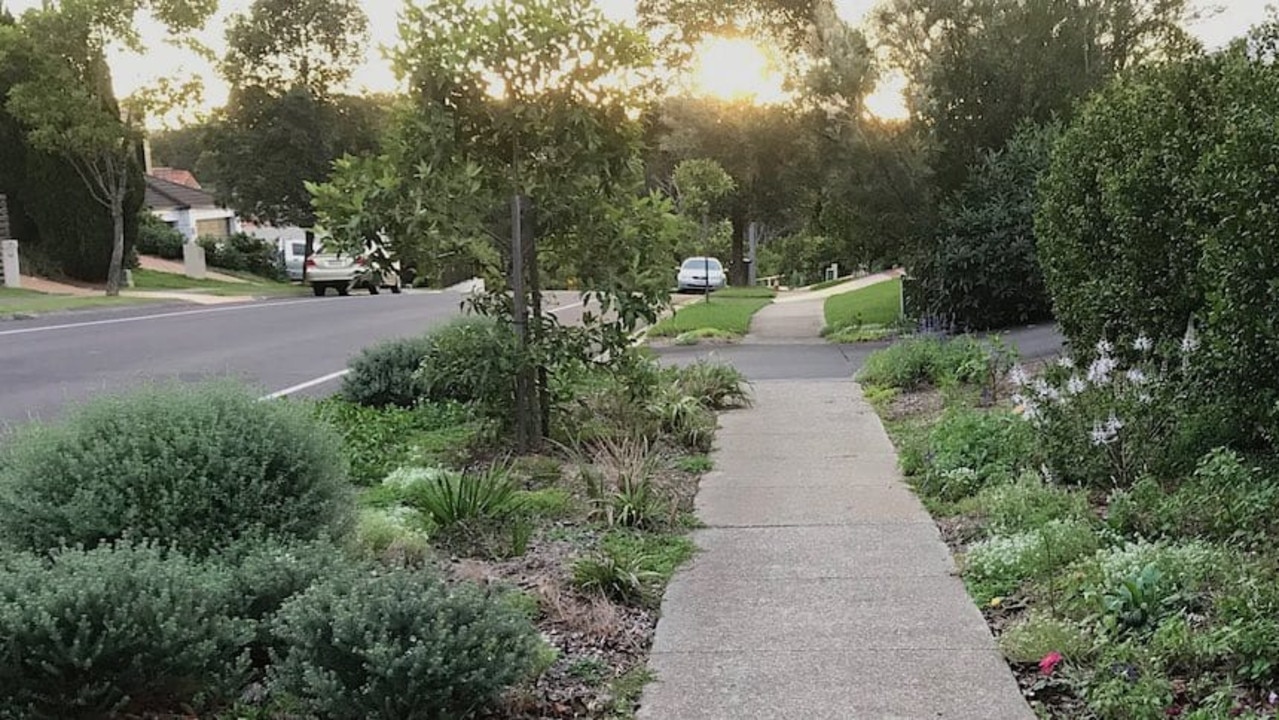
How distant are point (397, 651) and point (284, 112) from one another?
42957 millimetres

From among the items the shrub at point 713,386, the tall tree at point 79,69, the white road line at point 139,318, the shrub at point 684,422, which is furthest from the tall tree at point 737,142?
the shrub at point 684,422

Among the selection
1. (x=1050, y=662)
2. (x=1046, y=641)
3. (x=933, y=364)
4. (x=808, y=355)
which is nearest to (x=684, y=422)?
Result: (x=933, y=364)

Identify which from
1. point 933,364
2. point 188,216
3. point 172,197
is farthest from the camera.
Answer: point 188,216

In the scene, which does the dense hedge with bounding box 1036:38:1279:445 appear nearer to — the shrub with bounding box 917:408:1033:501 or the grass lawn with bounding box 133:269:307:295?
the shrub with bounding box 917:408:1033:501

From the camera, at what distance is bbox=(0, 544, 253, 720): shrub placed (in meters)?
3.29

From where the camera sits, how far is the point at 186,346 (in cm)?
1636

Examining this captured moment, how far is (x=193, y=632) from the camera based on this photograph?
347cm

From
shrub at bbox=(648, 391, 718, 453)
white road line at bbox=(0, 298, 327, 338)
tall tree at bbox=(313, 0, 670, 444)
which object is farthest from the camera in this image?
white road line at bbox=(0, 298, 327, 338)

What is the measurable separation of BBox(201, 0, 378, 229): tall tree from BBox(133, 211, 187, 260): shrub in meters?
2.85

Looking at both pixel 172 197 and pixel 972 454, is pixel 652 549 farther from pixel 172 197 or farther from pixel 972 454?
pixel 172 197

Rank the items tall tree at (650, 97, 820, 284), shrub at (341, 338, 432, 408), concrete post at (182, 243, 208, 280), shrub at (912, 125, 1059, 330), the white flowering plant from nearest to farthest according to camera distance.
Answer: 1. the white flowering plant
2. shrub at (341, 338, 432, 408)
3. shrub at (912, 125, 1059, 330)
4. tall tree at (650, 97, 820, 284)
5. concrete post at (182, 243, 208, 280)

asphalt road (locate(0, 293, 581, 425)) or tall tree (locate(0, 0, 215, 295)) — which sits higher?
tall tree (locate(0, 0, 215, 295))

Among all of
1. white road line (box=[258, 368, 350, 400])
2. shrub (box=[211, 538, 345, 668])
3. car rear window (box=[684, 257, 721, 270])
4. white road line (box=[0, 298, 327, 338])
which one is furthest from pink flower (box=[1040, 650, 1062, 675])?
car rear window (box=[684, 257, 721, 270])

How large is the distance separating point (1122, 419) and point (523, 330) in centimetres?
393
